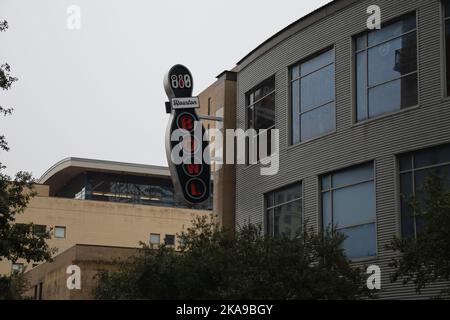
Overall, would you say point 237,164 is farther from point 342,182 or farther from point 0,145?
point 0,145

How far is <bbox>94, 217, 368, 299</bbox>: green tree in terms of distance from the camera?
22.3 m

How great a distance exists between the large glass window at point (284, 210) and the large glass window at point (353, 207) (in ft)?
5.34

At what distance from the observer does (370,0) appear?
102 ft

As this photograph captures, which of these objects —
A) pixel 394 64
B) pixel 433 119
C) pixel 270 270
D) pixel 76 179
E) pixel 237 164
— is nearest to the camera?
pixel 270 270

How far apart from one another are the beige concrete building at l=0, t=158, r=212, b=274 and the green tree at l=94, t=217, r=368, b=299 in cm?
5131

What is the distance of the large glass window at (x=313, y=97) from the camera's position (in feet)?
107

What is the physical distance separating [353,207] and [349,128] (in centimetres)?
264

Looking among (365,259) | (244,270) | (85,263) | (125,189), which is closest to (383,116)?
(365,259)

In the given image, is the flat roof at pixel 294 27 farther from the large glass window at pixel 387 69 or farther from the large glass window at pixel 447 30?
the large glass window at pixel 447 30

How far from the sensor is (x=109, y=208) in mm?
79375

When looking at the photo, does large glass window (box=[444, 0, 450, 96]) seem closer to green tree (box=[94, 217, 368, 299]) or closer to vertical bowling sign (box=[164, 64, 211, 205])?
green tree (box=[94, 217, 368, 299])

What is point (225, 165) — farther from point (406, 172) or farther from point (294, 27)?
point (406, 172)
